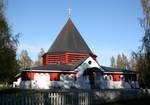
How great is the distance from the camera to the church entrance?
4562 centimetres

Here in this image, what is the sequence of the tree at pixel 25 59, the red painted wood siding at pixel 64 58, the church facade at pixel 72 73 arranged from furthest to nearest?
the tree at pixel 25 59, the red painted wood siding at pixel 64 58, the church facade at pixel 72 73

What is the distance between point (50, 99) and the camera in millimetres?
20859

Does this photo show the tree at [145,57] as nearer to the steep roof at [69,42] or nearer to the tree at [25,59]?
the steep roof at [69,42]

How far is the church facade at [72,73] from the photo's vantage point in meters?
44.0

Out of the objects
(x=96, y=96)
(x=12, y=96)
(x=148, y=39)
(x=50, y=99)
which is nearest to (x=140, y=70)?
(x=148, y=39)

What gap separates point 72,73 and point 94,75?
135 inches

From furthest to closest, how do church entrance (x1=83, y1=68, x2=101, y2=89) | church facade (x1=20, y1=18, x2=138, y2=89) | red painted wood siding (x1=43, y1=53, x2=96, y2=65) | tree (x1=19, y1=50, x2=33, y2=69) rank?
tree (x1=19, y1=50, x2=33, y2=69) → red painted wood siding (x1=43, y1=53, x2=96, y2=65) → church entrance (x1=83, y1=68, x2=101, y2=89) → church facade (x1=20, y1=18, x2=138, y2=89)

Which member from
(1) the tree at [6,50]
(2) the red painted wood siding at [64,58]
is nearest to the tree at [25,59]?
(2) the red painted wood siding at [64,58]

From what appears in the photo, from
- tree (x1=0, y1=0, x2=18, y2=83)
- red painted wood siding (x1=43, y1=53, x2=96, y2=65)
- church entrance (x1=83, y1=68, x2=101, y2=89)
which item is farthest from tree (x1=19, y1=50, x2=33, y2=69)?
tree (x1=0, y1=0, x2=18, y2=83)

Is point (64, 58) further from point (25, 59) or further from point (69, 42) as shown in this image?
point (25, 59)

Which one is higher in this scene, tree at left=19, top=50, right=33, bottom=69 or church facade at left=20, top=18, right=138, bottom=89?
tree at left=19, top=50, right=33, bottom=69

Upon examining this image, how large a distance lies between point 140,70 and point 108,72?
12.6 meters

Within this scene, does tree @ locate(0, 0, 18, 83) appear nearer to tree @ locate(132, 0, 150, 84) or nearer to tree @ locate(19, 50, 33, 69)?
tree @ locate(132, 0, 150, 84)

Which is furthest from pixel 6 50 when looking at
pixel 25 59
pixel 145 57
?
pixel 25 59
